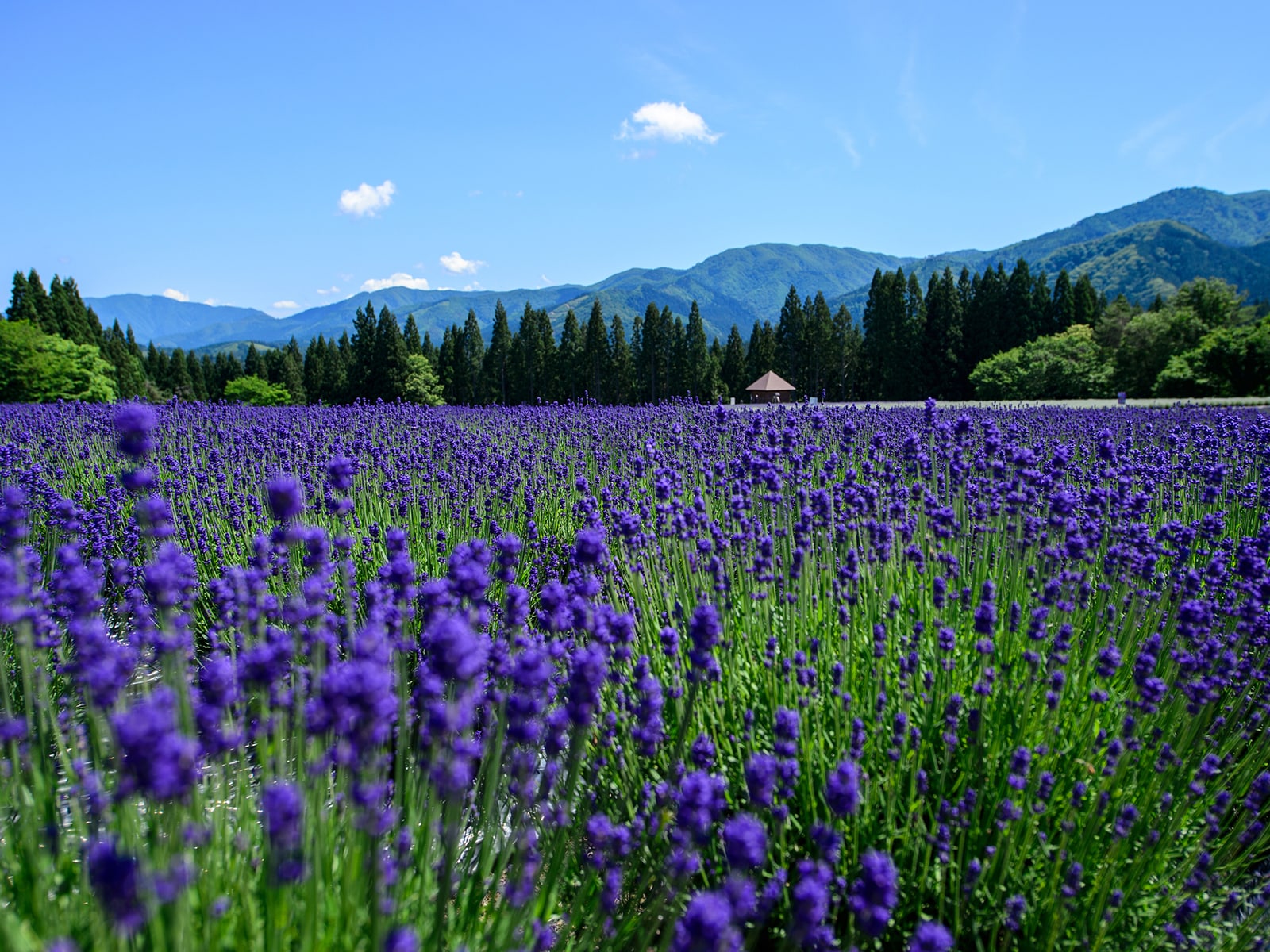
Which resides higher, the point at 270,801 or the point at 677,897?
the point at 270,801

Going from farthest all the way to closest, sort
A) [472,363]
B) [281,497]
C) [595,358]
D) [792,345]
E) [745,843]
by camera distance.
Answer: [472,363] → [792,345] → [595,358] → [281,497] → [745,843]

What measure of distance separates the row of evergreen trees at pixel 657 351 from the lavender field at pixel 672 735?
1591 inches

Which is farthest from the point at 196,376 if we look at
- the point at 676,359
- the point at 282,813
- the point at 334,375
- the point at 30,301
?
the point at 282,813

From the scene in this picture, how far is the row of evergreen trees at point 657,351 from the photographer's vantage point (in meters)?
43.6

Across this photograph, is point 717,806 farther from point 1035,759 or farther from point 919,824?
point 1035,759

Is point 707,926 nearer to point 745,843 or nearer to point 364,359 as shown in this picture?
point 745,843

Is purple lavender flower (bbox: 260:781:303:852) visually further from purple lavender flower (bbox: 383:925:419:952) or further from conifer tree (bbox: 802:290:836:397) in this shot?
conifer tree (bbox: 802:290:836:397)

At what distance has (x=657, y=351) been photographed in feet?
166

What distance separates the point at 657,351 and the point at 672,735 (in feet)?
161

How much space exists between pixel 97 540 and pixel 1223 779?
6036 mm

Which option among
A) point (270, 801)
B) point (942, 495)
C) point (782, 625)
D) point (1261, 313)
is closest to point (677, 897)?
point (270, 801)

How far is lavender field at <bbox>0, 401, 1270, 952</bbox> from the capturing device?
1.34m

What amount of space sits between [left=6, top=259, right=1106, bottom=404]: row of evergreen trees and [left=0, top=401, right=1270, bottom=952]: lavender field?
4041cm

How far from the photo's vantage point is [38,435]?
8.48m
